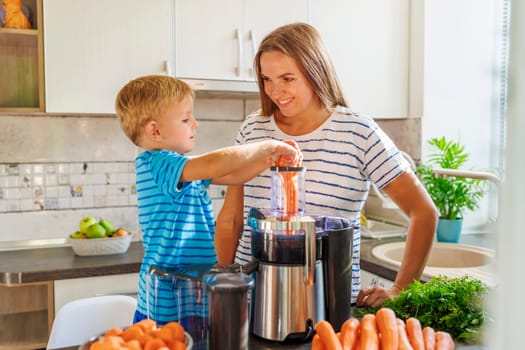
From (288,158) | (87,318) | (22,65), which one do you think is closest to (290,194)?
(288,158)

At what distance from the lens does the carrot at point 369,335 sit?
31.9 inches

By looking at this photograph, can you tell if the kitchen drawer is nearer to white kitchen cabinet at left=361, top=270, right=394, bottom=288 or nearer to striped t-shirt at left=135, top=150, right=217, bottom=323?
striped t-shirt at left=135, top=150, right=217, bottom=323

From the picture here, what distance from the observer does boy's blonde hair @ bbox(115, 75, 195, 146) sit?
1.21m

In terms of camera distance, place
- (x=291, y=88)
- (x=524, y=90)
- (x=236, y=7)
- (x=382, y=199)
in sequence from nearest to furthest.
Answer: (x=524, y=90) < (x=291, y=88) < (x=236, y=7) < (x=382, y=199)

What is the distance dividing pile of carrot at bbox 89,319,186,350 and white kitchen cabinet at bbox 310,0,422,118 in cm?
175

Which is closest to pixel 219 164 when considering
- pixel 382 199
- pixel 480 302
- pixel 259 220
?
pixel 259 220

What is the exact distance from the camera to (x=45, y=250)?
222cm

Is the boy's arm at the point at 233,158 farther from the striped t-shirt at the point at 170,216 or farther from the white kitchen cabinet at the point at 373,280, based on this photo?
the white kitchen cabinet at the point at 373,280

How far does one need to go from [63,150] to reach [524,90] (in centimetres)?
232

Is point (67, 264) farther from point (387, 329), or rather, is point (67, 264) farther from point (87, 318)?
point (387, 329)

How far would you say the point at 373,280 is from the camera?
195 cm

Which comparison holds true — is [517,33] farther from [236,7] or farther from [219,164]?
[236,7]

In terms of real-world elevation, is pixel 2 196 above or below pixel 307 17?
below

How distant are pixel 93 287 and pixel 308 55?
47.5 inches
